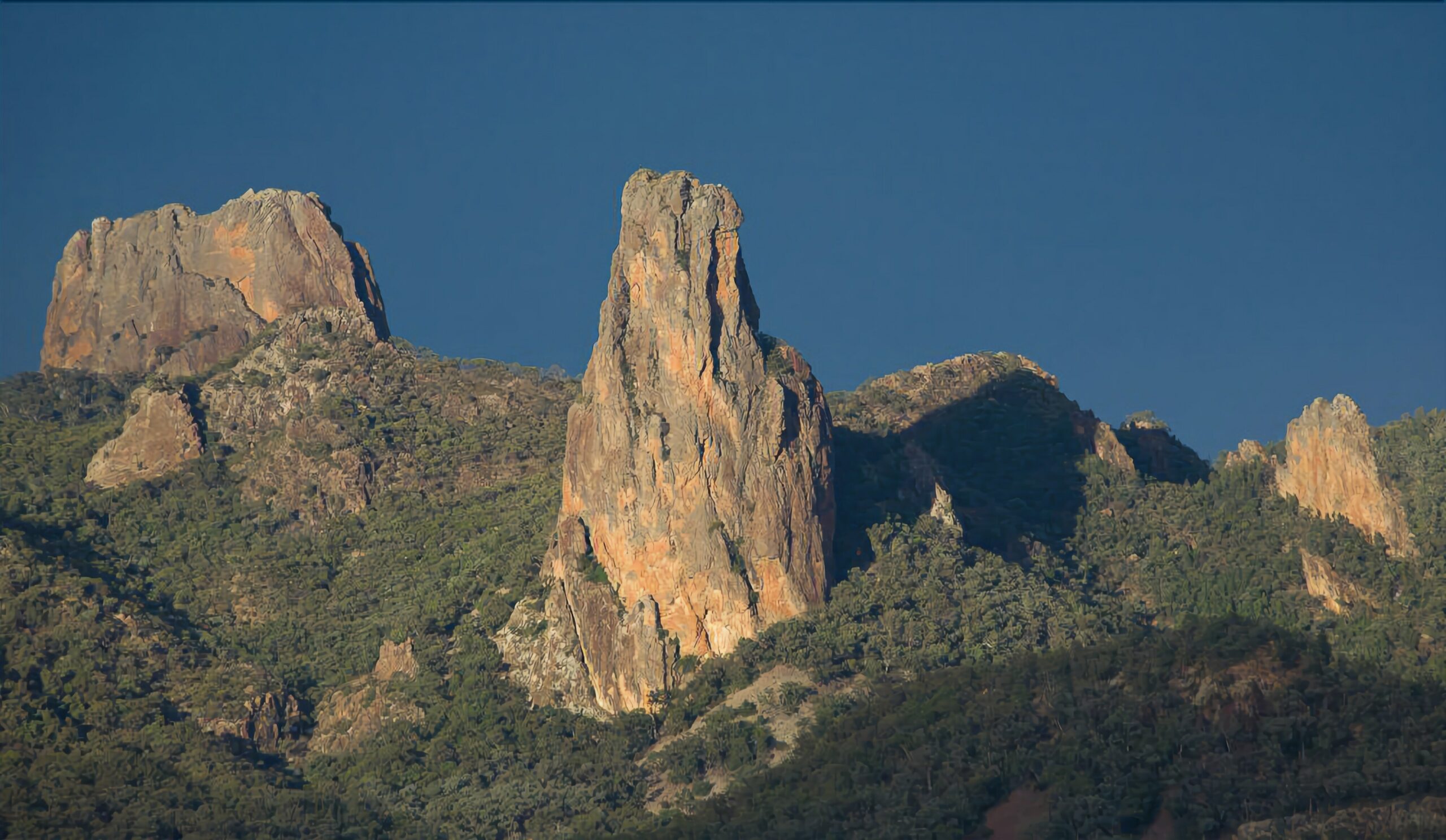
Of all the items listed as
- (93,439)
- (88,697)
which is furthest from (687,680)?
(93,439)

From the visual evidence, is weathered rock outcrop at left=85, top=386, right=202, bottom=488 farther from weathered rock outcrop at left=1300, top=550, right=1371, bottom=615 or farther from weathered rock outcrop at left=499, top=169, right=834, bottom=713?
weathered rock outcrop at left=1300, top=550, right=1371, bottom=615

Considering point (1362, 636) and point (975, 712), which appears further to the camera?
point (1362, 636)

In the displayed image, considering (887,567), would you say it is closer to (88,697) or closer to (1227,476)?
(1227,476)

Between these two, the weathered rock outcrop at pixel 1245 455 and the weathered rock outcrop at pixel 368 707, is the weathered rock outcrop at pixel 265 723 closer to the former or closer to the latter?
the weathered rock outcrop at pixel 368 707

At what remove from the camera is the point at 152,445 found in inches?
6009

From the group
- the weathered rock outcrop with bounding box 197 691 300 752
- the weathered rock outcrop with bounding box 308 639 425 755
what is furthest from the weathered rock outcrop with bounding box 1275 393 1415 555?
the weathered rock outcrop with bounding box 197 691 300 752

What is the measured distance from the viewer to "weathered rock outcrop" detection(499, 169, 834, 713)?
130 meters

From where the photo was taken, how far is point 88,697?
131 m

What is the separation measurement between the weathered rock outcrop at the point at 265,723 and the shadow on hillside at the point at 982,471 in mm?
23547

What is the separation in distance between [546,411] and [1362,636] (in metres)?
44.5

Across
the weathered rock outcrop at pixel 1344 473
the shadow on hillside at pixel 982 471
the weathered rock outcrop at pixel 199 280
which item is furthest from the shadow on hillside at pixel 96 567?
the weathered rock outcrop at pixel 1344 473

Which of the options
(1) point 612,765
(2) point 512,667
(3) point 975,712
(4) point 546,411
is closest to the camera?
(3) point 975,712

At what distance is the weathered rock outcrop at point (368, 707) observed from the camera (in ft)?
430

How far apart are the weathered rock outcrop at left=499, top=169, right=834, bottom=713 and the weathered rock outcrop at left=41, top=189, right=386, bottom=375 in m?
32.6
